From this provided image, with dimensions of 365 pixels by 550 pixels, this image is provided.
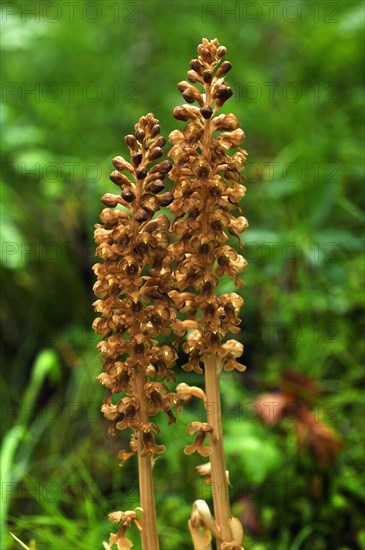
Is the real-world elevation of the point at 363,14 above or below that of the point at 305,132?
above

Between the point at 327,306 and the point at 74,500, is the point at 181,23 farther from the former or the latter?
the point at 74,500

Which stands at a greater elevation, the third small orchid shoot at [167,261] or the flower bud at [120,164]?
the flower bud at [120,164]

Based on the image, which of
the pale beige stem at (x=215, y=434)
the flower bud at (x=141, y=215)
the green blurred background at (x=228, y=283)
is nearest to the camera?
the flower bud at (x=141, y=215)

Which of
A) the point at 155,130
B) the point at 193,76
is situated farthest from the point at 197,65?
the point at 155,130

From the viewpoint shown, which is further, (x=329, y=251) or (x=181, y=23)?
(x=181, y=23)

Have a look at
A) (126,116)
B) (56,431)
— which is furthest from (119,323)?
(126,116)

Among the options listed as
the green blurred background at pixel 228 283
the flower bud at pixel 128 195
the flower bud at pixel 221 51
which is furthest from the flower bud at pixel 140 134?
the green blurred background at pixel 228 283

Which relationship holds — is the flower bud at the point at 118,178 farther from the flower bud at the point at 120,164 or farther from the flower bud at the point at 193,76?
the flower bud at the point at 193,76
